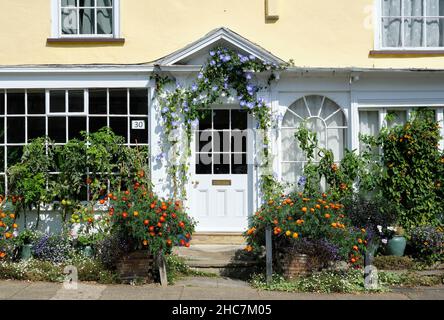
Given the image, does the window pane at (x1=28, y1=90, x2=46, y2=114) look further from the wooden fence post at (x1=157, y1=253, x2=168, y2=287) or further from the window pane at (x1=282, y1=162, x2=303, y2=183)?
the window pane at (x1=282, y1=162, x2=303, y2=183)

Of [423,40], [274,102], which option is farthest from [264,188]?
[423,40]

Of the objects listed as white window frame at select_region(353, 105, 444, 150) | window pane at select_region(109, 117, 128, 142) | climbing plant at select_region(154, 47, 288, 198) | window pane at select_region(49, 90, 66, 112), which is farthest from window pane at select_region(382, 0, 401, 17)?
window pane at select_region(49, 90, 66, 112)

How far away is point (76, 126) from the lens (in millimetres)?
9875

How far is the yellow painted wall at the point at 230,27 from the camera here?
990 centimetres

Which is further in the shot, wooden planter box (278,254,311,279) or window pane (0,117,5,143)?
window pane (0,117,5,143)

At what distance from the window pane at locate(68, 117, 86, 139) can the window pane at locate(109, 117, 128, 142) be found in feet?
1.61

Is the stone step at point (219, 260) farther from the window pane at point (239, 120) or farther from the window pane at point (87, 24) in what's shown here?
the window pane at point (87, 24)

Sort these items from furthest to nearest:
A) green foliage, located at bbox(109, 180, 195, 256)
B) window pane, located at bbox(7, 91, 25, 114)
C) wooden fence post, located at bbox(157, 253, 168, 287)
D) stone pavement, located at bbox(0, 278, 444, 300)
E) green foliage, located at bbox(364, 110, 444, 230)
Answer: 1. window pane, located at bbox(7, 91, 25, 114)
2. green foliage, located at bbox(364, 110, 444, 230)
3. wooden fence post, located at bbox(157, 253, 168, 287)
4. green foliage, located at bbox(109, 180, 195, 256)
5. stone pavement, located at bbox(0, 278, 444, 300)

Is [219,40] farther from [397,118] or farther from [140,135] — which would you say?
[397,118]

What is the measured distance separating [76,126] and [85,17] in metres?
1.96

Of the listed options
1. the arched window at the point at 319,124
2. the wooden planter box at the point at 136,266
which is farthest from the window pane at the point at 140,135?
the wooden planter box at the point at 136,266

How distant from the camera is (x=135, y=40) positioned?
991 cm

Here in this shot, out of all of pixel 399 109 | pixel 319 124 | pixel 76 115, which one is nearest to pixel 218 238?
pixel 319 124

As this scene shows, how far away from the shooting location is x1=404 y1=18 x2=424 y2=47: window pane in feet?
33.1
